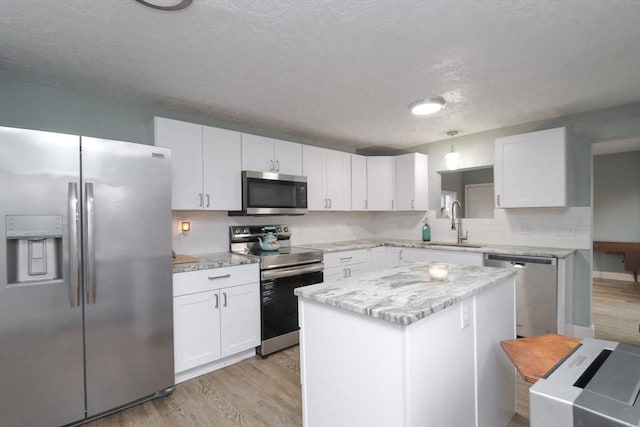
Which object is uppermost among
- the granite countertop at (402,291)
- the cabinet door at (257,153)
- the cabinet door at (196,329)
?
the cabinet door at (257,153)

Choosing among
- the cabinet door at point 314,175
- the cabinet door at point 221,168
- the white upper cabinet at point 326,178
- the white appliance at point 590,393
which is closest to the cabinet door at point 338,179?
the white upper cabinet at point 326,178

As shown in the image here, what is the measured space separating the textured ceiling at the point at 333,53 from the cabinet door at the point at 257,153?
0.98ft

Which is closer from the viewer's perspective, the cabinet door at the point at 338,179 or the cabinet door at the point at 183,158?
the cabinet door at the point at 183,158

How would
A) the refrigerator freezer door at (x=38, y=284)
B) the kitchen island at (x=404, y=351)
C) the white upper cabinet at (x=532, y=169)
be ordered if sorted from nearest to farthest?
the kitchen island at (x=404, y=351)
the refrigerator freezer door at (x=38, y=284)
the white upper cabinet at (x=532, y=169)

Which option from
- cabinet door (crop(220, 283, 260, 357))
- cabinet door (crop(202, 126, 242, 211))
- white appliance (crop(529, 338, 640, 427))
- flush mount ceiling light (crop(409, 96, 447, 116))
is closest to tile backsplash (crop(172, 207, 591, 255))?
cabinet door (crop(202, 126, 242, 211))

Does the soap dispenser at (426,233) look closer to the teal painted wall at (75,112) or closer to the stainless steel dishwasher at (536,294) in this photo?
the stainless steel dishwasher at (536,294)

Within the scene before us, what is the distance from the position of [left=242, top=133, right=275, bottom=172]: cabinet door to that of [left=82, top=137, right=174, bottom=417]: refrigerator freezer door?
Answer: 38.2 inches

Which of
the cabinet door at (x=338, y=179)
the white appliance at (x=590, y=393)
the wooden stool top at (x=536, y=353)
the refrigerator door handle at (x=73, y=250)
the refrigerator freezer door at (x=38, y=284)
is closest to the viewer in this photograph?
the white appliance at (x=590, y=393)

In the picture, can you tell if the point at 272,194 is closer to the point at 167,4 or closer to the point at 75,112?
the point at 75,112

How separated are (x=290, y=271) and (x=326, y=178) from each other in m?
1.40

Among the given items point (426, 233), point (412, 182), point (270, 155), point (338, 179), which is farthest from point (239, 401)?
point (412, 182)

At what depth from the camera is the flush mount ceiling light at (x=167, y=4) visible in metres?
1.45

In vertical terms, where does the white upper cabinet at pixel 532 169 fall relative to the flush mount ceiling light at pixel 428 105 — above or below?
below

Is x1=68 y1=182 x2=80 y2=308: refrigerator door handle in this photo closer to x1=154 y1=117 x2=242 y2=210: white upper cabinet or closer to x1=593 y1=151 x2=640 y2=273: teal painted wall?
x1=154 y1=117 x2=242 y2=210: white upper cabinet
